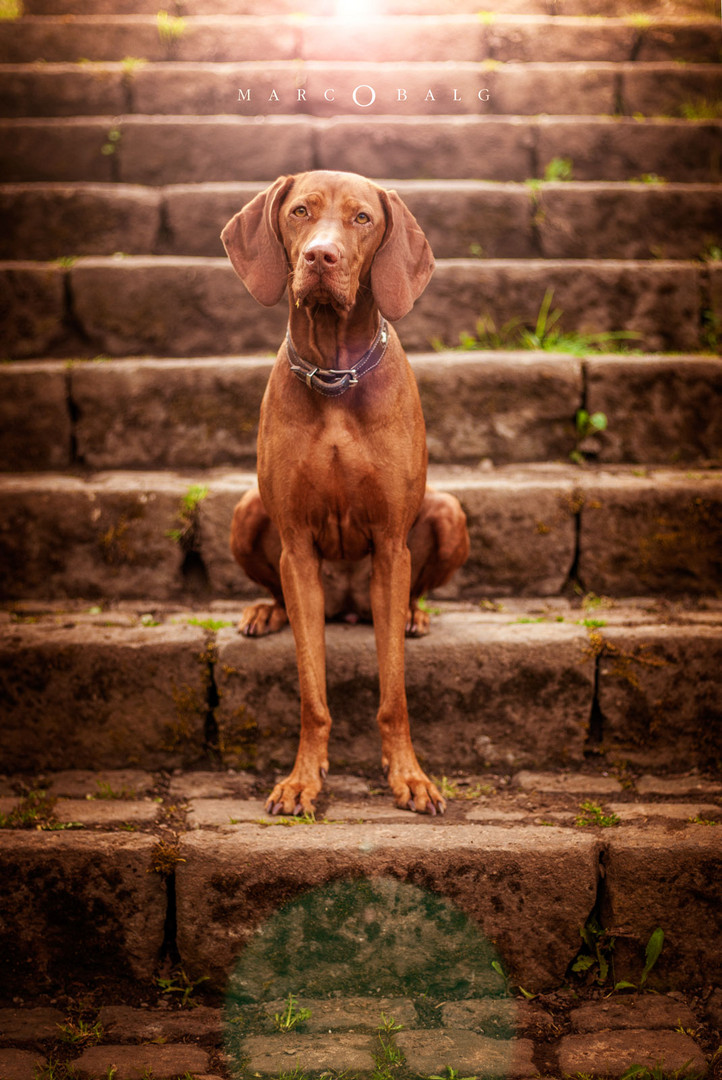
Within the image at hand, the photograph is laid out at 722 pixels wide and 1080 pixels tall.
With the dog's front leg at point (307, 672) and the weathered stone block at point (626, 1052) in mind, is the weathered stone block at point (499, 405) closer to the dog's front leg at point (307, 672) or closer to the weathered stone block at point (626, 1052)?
the dog's front leg at point (307, 672)

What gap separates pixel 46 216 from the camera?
13.4 ft

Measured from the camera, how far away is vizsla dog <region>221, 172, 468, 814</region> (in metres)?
2.38

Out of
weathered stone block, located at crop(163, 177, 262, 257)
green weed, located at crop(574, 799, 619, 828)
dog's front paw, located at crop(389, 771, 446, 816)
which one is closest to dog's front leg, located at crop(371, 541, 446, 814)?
dog's front paw, located at crop(389, 771, 446, 816)

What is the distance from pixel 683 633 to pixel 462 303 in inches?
76.0

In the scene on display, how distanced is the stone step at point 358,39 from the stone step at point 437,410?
2576mm

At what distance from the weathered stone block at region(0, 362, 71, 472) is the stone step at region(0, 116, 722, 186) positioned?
5.12 ft

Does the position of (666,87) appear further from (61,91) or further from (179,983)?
(179,983)

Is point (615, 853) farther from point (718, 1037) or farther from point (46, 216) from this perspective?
point (46, 216)

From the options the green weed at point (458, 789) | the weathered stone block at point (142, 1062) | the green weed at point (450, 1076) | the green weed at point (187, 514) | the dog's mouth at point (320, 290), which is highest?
the dog's mouth at point (320, 290)

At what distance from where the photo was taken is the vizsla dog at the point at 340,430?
238 centimetres

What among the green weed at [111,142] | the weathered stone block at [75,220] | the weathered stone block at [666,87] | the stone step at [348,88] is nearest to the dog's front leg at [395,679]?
the weathered stone block at [75,220]

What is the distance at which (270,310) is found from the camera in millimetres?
3922

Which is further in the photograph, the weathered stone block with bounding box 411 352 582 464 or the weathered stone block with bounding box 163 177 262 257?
the weathered stone block with bounding box 163 177 262 257

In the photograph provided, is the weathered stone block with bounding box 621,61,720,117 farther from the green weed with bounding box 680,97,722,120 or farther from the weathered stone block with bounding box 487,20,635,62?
the weathered stone block with bounding box 487,20,635,62
